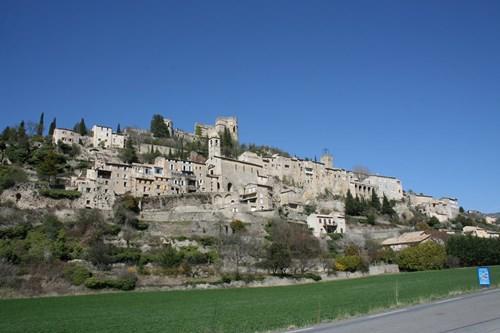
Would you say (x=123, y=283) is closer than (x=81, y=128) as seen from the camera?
Yes

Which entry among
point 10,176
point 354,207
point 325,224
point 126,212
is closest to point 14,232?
point 126,212

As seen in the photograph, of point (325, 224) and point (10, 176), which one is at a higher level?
point (10, 176)

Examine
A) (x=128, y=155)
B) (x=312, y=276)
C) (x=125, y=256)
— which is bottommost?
(x=312, y=276)

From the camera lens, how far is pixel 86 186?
6106 cm

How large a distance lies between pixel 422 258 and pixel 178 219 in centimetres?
3462

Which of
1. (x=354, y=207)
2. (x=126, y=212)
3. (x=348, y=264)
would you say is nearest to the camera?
(x=126, y=212)

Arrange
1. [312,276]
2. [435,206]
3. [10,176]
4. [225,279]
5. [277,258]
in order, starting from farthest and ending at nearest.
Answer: [435,206] → [10,176] → [312,276] → [277,258] → [225,279]

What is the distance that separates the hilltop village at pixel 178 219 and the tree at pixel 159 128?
5498 millimetres

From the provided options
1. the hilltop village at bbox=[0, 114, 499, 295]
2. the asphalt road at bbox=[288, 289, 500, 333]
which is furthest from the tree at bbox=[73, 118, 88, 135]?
the asphalt road at bbox=[288, 289, 500, 333]

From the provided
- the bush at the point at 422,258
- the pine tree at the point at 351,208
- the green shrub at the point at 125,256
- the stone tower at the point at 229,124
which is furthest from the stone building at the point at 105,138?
the bush at the point at 422,258

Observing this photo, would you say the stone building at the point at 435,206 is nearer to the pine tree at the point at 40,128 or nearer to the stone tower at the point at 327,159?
the stone tower at the point at 327,159

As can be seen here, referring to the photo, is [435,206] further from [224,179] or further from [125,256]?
[125,256]

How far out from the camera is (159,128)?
108312 mm

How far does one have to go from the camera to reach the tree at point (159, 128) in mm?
107375
